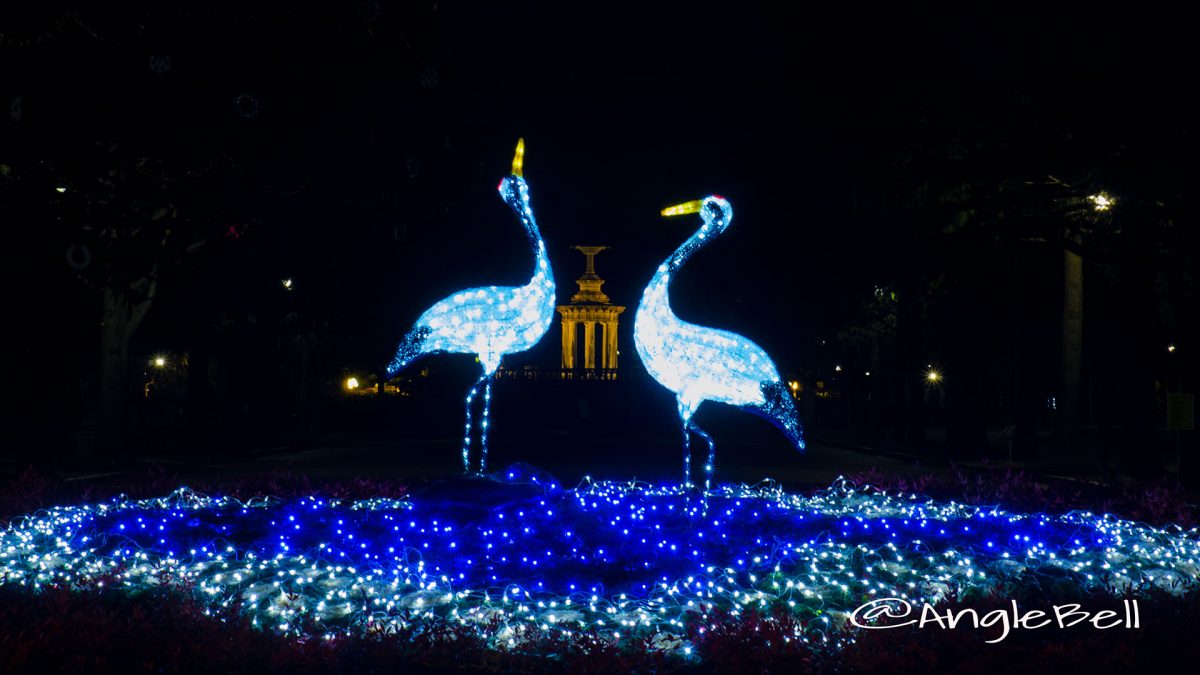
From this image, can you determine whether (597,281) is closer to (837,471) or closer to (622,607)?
Answer: (837,471)

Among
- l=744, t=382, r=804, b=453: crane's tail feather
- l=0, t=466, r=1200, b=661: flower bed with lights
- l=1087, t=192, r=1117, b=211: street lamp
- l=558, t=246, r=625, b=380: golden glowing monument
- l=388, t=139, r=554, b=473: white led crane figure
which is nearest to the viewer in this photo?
l=0, t=466, r=1200, b=661: flower bed with lights

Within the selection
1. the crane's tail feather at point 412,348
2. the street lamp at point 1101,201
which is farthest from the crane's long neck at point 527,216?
the street lamp at point 1101,201

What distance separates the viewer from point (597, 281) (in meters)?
45.7

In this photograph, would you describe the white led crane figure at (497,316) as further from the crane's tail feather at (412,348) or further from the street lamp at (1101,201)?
the street lamp at (1101,201)

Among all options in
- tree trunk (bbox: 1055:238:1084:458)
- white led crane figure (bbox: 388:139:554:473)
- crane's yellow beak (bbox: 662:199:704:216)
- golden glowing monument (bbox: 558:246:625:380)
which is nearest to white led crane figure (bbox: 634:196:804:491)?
crane's yellow beak (bbox: 662:199:704:216)

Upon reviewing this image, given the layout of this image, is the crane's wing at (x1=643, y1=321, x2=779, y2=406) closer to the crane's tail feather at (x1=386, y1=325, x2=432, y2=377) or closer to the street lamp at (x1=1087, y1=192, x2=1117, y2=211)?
the crane's tail feather at (x1=386, y1=325, x2=432, y2=377)

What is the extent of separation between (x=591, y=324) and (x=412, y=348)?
31.6 metres

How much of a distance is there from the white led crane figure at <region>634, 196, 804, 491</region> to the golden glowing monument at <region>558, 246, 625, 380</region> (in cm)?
3004

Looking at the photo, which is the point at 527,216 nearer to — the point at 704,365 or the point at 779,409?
the point at 704,365

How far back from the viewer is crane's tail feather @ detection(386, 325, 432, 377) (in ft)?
50.3

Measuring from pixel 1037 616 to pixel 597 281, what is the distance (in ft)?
124

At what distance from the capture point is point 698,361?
1480cm

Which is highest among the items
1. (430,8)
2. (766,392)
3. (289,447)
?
(430,8)

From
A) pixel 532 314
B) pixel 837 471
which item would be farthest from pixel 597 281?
pixel 532 314
